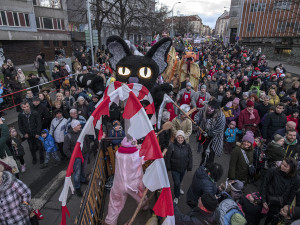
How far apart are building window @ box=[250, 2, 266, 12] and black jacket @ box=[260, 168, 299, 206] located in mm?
39943

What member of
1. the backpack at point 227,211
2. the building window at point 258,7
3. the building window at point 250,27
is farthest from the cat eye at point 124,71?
the building window at point 258,7

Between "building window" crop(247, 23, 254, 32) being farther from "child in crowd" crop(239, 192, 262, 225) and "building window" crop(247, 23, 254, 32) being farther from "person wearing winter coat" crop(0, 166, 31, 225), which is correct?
"person wearing winter coat" crop(0, 166, 31, 225)

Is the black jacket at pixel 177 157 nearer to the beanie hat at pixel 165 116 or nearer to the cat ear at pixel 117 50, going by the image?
the beanie hat at pixel 165 116

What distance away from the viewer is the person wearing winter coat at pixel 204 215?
2.20 meters

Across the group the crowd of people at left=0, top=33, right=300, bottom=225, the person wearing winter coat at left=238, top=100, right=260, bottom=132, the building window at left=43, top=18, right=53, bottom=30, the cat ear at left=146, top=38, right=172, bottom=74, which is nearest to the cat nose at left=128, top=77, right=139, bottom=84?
the cat ear at left=146, top=38, right=172, bottom=74

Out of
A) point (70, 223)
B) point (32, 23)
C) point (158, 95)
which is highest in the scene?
point (32, 23)

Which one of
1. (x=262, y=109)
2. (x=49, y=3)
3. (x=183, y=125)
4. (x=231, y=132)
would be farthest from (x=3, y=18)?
(x=262, y=109)

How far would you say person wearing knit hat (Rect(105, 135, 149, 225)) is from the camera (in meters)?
3.01

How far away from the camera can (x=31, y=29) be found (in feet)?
67.8

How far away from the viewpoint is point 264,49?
25.6 meters

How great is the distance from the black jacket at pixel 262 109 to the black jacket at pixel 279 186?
11.0ft

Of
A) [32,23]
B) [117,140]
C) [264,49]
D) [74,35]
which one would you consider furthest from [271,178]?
[74,35]

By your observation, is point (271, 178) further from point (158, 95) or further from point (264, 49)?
point (264, 49)

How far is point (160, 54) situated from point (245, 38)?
3649cm
